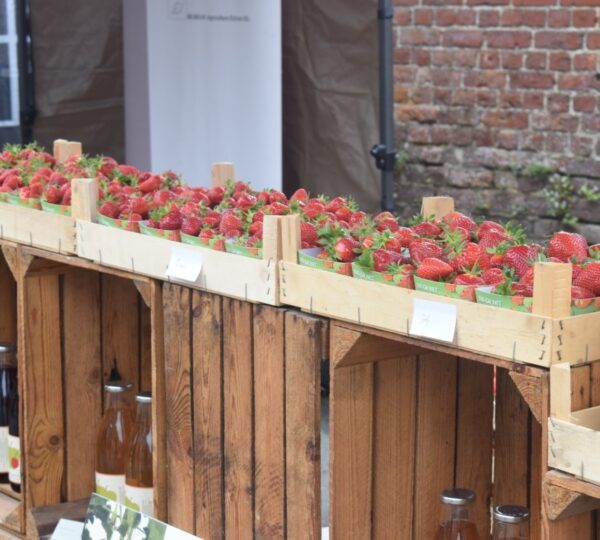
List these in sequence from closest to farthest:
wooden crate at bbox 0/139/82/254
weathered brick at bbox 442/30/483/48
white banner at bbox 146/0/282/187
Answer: wooden crate at bbox 0/139/82/254, white banner at bbox 146/0/282/187, weathered brick at bbox 442/30/483/48

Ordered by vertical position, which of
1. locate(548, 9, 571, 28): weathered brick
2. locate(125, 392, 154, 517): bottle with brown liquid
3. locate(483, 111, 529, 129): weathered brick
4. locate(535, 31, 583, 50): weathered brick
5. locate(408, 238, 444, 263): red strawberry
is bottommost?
locate(125, 392, 154, 517): bottle with brown liquid

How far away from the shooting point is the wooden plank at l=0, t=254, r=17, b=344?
3308 millimetres

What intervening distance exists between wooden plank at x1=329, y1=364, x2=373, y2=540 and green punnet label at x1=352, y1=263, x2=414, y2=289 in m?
0.18

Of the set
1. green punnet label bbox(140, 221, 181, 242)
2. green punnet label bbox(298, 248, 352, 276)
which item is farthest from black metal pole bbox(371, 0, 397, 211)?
green punnet label bbox(298, 248, 352, 276)

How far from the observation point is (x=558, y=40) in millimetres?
5820

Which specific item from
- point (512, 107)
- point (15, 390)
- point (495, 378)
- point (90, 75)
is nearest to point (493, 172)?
point (512, 107)

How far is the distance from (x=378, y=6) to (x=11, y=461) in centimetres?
235

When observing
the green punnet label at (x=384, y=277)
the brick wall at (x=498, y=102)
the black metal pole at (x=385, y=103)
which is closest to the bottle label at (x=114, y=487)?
the green punnet label at (x=384, y=277)

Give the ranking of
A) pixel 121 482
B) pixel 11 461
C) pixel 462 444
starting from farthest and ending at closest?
1. pixel 11 461
2. pixel 121 482
3. pixel 462 444

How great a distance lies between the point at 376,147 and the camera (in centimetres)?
476

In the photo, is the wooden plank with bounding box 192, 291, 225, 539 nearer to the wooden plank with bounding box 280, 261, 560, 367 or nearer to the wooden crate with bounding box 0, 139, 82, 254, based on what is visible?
the wooden plank with bounding box 280, 261, 560, 367

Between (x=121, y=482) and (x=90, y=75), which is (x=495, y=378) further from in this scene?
(x=90, y=75)

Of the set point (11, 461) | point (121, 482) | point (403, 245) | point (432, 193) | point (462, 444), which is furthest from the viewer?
point (432, 193)

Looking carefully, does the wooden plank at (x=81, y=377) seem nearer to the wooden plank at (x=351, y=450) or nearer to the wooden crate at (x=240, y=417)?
the wooden crate at (x=240, y=417)
